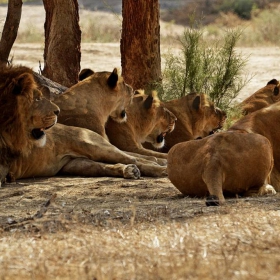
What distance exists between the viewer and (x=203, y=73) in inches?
553

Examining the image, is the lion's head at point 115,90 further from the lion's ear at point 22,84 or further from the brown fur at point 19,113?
the lion's ear at point 22,84

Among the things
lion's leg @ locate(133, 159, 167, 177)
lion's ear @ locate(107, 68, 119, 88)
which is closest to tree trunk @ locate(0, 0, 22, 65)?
lion's ear @ locate(107, 68, 119, 88)

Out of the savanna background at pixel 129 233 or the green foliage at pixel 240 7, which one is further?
the green foliage at pixel 240 7

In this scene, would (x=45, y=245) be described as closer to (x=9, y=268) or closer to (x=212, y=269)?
(x=9, y=268)

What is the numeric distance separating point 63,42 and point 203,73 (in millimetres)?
2218

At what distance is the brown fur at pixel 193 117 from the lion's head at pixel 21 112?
10.9 ft

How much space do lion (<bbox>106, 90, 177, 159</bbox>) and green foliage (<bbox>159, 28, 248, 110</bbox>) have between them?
5.84 ft

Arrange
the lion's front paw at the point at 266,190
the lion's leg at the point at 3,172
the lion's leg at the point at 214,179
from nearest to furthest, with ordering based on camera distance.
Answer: the lion's leg at the point at 214,179 → the lion's front paw at the point at 266,190 → the lion's leg at the point at 3,172

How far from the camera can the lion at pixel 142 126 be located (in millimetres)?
11555

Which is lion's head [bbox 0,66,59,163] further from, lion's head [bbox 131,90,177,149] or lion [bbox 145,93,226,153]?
lion [bbox 145,93,226,153]

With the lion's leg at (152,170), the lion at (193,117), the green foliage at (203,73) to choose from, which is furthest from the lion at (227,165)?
the green foliage at (203,73)

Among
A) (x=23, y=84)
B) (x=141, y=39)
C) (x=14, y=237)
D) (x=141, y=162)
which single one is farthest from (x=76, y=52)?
(x=14, y=237)

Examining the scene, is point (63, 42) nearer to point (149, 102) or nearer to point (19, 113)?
point (149, 102)

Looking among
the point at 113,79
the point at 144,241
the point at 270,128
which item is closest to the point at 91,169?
the point at 113,79
